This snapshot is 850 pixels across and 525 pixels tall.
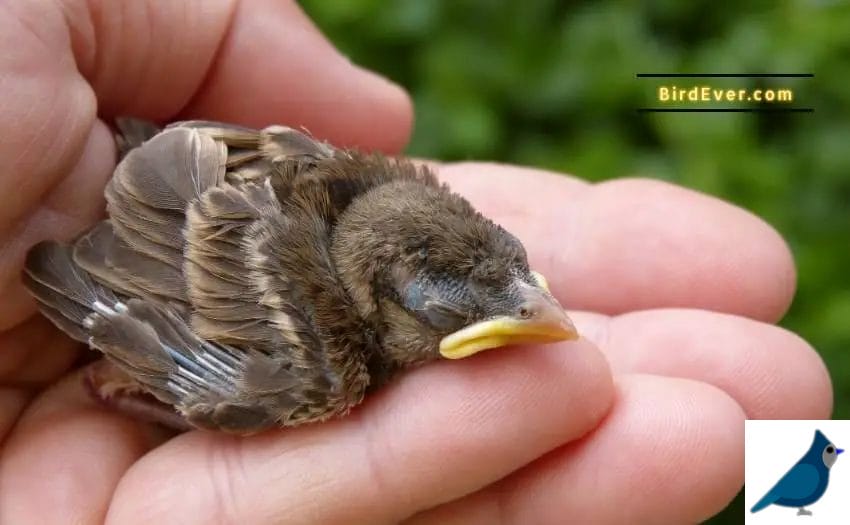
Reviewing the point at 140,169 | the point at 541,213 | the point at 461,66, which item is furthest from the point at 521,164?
the point at 140,169

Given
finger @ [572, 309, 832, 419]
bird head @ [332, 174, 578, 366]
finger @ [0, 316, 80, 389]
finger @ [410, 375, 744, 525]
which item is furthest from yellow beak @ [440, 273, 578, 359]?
finger @ [0, 316, 80, 389]

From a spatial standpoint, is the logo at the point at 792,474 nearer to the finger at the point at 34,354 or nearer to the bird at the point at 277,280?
the bird at the point at 277,280

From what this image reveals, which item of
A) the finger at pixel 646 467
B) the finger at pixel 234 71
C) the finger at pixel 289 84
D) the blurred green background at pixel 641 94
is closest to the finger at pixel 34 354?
the finger at pixel 234 71

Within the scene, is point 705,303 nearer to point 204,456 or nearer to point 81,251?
point 204,456

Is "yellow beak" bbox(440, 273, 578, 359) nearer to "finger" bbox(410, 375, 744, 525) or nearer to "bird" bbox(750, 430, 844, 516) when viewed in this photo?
"finger" bbox(410, 375, 744, 525)

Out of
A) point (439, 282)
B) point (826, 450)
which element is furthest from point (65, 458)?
point (826, 450)
